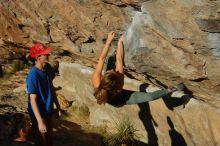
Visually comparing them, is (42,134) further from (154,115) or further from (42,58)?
(154,115)

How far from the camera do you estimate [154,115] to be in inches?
391

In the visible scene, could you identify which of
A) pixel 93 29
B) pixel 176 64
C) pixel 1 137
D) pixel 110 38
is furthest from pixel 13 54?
pixel 176 64

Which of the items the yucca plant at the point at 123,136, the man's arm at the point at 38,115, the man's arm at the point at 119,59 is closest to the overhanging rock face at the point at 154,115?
the yucca plant at the point at 123,136

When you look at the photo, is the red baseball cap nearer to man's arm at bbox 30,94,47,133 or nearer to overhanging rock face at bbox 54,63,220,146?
man's arm at bbox 30,94,47,133

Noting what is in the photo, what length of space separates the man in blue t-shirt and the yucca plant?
2.71 metres

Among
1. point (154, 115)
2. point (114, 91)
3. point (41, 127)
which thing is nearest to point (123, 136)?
point (154, 115)

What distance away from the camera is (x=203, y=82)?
7.88 meters

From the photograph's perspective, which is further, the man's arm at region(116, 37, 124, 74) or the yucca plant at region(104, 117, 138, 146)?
the yucca plant at region(104, 117, 138, 146)

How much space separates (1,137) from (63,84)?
2408 mm

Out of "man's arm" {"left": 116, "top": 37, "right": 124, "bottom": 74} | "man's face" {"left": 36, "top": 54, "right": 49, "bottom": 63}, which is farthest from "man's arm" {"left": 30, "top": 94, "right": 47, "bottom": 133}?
"man's arm" {"left": 116, "top": 37, "right": 124, "bottom": 74}

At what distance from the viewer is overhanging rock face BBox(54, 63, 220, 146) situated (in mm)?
9117

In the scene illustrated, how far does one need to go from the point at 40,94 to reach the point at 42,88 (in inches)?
3.6

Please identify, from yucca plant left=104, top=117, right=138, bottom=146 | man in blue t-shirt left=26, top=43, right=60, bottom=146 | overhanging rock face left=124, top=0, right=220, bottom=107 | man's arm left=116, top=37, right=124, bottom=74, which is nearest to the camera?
overhanging rock face left=124, top=0, right=220, bottom=107

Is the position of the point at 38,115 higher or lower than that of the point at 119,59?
lower
